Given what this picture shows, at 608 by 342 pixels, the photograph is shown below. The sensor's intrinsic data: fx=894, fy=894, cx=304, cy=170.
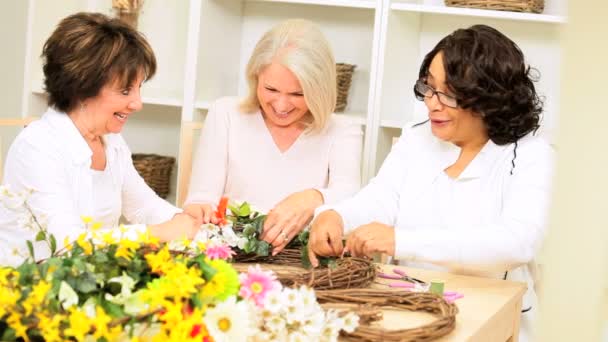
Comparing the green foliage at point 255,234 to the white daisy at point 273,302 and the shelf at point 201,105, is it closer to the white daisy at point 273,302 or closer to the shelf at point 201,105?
the white daisy at point 273,302

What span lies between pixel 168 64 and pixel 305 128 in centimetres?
127

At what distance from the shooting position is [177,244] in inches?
53.7

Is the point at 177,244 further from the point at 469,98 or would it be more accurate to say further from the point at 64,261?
the point at 469,98

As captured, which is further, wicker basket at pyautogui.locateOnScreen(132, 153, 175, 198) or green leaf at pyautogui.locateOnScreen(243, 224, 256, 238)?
wicker basket at pyautogui.locateOnScreen(132, 153, 175, 198)

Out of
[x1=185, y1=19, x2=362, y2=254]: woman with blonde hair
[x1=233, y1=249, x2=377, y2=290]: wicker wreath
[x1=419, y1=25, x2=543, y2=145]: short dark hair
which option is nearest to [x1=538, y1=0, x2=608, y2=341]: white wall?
[x1=233, y1=249, x2=377, y2=290]: wicker wreath

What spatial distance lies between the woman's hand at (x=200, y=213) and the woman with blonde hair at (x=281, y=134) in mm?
445

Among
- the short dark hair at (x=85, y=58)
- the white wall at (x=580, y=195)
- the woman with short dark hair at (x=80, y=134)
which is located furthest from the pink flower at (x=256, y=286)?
the short dark hair at (x=85, y=58)

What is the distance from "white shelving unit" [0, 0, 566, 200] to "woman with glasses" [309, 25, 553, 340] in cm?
98

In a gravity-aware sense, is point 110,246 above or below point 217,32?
below

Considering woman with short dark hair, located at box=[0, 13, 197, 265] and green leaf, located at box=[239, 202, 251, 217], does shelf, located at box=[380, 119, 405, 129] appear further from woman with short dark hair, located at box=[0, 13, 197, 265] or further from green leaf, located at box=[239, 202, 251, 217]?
green leaf, located at box=[239, 202, 251, 217]

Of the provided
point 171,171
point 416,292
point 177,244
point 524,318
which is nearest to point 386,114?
point 171,171

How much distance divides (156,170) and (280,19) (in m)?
0.84

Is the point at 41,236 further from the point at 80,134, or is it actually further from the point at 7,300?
the point at 80,134

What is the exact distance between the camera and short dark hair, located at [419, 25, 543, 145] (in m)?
2.20
